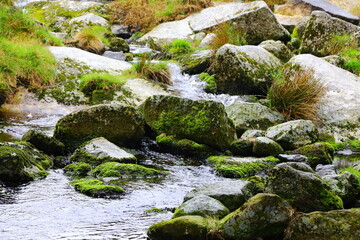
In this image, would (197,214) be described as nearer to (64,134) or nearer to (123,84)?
(64,134)

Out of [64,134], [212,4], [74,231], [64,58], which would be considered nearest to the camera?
[74,231]

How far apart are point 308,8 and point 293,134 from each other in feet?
38.8

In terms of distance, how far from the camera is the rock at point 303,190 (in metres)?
4.56

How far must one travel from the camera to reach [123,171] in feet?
21.3

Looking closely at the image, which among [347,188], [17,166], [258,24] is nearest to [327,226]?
[347,188]

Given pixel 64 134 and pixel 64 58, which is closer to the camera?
pixel 64 134

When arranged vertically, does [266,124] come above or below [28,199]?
below

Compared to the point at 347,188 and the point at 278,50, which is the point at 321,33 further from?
the point at 347,188

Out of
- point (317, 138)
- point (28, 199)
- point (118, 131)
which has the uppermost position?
point (28, 199)

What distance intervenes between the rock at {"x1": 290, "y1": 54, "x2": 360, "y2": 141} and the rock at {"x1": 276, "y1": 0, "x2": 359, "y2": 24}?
727cm

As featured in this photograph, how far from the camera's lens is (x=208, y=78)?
513 inches

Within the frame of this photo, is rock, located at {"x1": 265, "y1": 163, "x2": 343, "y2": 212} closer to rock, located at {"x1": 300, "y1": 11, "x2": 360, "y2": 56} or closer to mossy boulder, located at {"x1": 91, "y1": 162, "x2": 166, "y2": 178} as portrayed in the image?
mossy boulder, located at {"x1": 91, "y1": 162, "x2": 166, "y2": 178}

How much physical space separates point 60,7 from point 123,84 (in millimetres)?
11955

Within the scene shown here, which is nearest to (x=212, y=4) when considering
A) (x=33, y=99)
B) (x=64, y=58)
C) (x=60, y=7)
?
(x=60, y=7)
